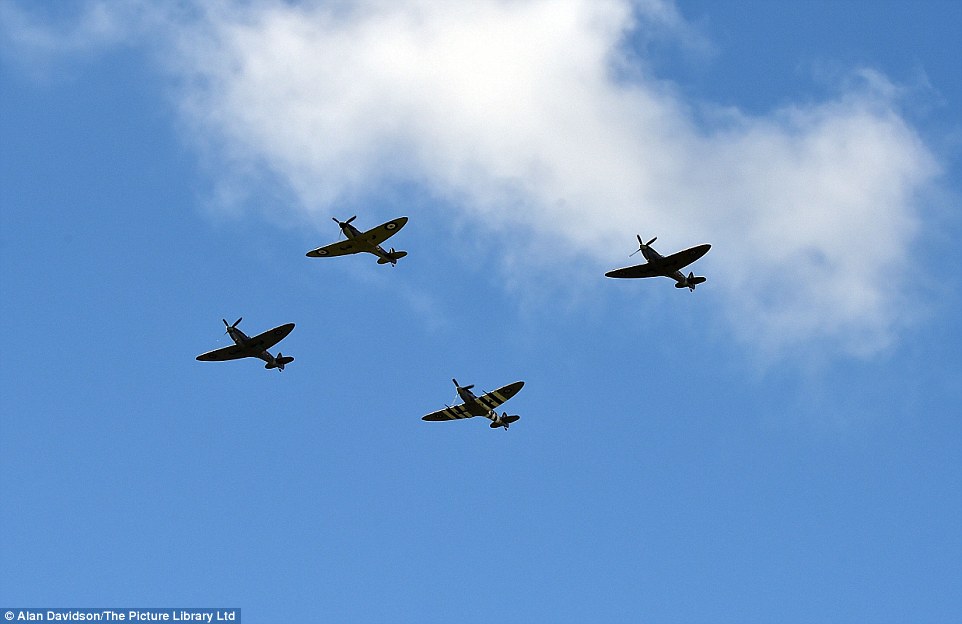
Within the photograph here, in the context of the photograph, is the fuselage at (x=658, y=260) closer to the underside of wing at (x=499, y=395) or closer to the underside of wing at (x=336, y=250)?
the underside of wing at (x=499, y=395)

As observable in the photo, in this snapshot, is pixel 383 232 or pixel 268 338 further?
pixel 383 232

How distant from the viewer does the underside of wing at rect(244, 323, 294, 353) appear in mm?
106750

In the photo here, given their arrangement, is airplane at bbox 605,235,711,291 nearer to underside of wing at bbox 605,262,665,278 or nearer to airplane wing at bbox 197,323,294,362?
underside of wing at bbox 605,262,665,278

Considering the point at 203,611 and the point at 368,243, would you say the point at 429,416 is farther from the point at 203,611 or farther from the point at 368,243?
the point at 203,611

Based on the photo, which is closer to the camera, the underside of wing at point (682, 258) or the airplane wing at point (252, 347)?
the underside of wing at point (682, 258)

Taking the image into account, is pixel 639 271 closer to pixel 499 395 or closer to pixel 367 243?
pixel 499 395

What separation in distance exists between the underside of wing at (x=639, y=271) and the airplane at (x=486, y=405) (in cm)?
1273

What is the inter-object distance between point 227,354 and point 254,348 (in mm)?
2948

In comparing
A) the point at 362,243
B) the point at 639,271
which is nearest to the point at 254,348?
the point at 362,243

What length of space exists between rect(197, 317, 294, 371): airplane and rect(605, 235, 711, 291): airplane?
31348 mm

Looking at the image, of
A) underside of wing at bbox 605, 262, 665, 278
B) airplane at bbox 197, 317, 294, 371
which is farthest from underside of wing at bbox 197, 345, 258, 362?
underside of wing at bbox 605, 262, 665, 278

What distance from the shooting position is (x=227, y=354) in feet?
357

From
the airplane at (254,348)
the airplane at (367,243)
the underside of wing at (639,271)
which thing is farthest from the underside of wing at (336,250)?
the underside of wing at (639,271)

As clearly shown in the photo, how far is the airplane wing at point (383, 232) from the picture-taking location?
115 metres
